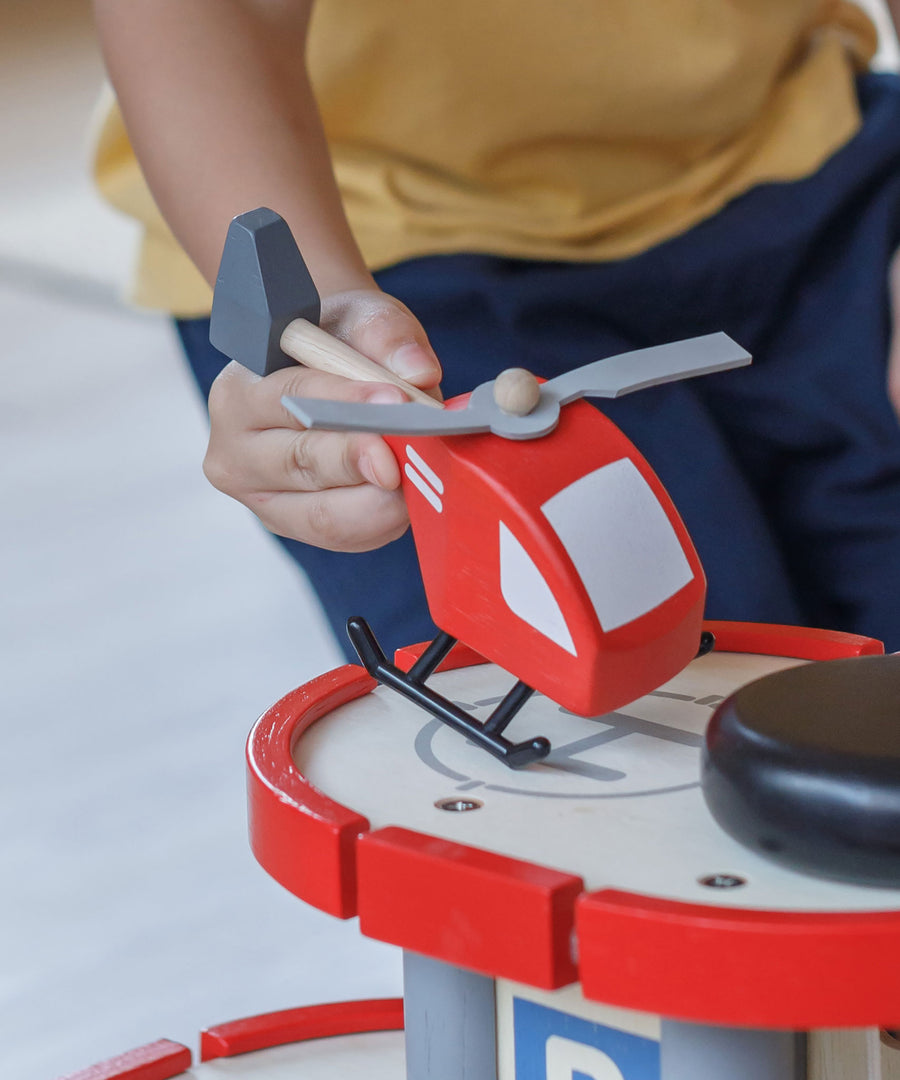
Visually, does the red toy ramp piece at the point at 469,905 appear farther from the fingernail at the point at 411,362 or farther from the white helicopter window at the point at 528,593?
the fingernail at the point at 411,362

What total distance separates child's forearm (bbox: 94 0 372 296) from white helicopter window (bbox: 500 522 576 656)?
244mm

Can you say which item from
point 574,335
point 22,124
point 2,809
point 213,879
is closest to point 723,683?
point 574,335

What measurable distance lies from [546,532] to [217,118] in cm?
35

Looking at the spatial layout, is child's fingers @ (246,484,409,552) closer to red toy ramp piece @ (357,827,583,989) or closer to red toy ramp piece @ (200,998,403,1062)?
red toy ramp piece @ (357,827,583,989)

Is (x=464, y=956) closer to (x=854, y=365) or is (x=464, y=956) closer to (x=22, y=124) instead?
(x=854, y=365)

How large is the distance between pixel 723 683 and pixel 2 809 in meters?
0.76

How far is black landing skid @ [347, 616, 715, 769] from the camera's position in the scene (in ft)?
1.64

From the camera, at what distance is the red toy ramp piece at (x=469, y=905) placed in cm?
41

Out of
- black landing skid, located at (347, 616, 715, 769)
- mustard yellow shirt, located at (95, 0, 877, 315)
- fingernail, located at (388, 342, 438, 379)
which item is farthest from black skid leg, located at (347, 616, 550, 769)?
mustard yellow shirt, located at (95, 0, 877, 315)

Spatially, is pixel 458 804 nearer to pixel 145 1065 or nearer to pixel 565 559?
pixel 565 559

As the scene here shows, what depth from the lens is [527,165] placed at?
2.93ft

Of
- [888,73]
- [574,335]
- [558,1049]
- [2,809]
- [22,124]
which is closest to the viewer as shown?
[558,1049]

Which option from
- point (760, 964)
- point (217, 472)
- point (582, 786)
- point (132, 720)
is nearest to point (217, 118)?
point (217, 472)

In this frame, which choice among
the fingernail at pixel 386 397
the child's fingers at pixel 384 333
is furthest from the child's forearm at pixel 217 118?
the fingernail at pixel 386 397
